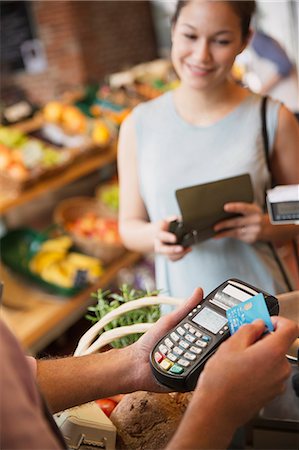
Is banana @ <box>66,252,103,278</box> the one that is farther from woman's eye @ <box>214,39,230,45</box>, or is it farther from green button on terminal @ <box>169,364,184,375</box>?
green button on terminal @ <box>169,364,184,375</box>

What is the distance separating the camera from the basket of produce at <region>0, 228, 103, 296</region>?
288cm

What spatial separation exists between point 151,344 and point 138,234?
28.0 inches

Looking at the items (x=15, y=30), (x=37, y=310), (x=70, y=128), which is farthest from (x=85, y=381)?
(x=15, y=30)

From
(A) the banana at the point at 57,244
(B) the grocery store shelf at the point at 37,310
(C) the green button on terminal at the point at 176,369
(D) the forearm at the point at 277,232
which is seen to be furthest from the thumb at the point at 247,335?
(A) the banana at the point at 57,244

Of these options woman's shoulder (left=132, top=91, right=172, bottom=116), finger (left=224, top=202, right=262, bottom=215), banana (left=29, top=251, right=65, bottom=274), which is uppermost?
woman's shoulder (left=132, top=91, right=172, bottom=116)

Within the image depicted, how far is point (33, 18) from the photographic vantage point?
16.3 feet

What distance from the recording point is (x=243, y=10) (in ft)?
4.60

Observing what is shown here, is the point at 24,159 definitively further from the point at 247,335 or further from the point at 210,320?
the point at 247,335

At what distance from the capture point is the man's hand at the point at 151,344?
85 cm

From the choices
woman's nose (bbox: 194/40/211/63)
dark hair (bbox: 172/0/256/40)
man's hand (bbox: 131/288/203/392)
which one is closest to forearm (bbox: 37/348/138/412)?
man's hand (bbox: 131/288/203/392)

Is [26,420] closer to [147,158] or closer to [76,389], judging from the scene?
[76,389]

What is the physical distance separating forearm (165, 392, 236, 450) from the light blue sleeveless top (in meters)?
0.72

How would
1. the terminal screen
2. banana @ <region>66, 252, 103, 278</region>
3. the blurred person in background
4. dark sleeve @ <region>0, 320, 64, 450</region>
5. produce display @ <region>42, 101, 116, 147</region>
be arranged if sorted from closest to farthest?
dark sleeve @ <region>0, 320, 64, 450</region>
the terminal screen
the blurred person in background
banana @ <region>66, 252, 103, 278</region>
produce display @ <region>42, 101, 116, 147</region>

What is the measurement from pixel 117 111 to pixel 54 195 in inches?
27.8
